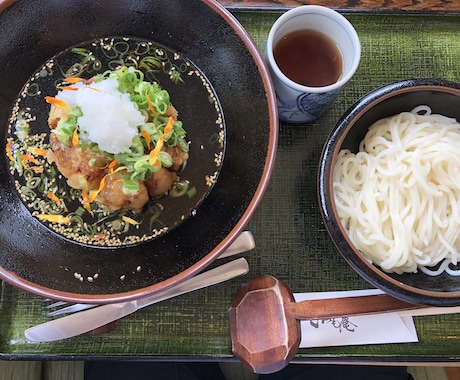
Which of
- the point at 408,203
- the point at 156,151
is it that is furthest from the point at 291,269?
the point at 156,151

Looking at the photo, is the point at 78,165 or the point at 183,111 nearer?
the point at 78,165

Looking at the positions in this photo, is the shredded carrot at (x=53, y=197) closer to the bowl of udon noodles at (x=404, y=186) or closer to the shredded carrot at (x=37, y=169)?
the shredded carrot at (x=37, y=169)

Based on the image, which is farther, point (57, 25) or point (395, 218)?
point (57, 25)

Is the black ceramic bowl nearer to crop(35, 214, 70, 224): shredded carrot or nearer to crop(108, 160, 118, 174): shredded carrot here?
crop(35, 214, 70, 224): shredded carrot

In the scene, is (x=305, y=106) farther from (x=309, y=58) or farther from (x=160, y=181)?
(x=160, y=181)

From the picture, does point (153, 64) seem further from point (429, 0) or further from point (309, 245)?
point (429, 0)

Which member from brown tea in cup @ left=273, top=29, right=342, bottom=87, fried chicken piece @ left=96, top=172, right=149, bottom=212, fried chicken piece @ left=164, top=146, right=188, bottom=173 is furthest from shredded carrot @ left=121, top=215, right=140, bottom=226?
brown tea in cup @ left=273, top=29, right=342, bottom=87

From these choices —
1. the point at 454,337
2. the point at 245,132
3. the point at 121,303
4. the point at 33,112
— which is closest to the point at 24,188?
the point at 33,112

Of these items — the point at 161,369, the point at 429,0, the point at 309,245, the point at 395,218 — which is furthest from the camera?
the point at 161,369
